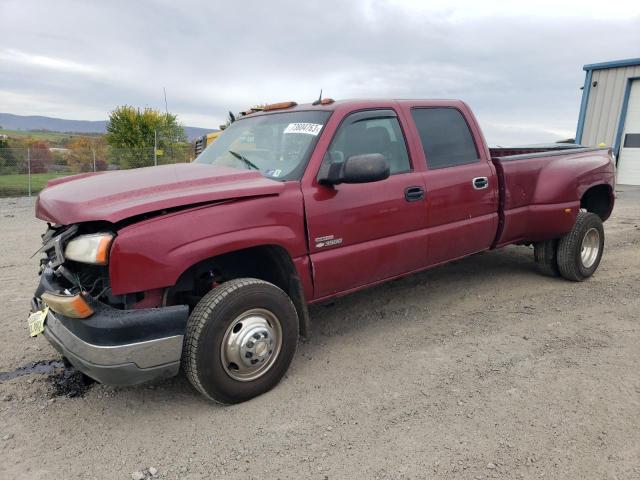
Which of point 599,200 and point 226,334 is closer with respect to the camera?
point 226,334

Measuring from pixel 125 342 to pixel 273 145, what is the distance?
1822 mm

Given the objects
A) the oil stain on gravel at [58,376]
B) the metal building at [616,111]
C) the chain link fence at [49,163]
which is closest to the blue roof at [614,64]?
the metal building at [616,111]

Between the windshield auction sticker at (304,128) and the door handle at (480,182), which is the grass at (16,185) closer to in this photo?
the windshield auction sticker at (304,128)

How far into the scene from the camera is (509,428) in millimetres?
2617

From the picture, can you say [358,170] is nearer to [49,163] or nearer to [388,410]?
[388,410]

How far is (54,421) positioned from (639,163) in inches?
695

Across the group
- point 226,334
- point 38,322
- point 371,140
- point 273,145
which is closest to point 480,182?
point 371,140

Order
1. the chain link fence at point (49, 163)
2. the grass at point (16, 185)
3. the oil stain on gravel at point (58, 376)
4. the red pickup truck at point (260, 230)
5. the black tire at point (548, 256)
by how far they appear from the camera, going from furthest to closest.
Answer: the chain link fence at point (49, 163) < the grass at point (16, 185) < the black tire at point (548, 256) < the oil stain on gravel at point (58, 376) < the red pickup truck at point (260, 230)

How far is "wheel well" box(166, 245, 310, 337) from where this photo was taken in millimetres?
2979

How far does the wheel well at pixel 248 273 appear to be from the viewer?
298 cm

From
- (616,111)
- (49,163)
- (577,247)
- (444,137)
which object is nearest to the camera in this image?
(444,137)

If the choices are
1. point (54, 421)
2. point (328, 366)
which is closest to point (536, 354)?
point (328, 366)

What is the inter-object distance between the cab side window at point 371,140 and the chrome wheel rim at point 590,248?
8.85ft

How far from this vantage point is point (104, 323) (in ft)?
8.03
